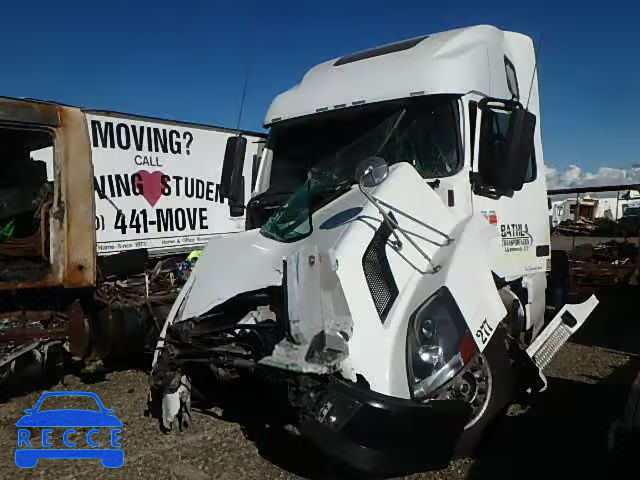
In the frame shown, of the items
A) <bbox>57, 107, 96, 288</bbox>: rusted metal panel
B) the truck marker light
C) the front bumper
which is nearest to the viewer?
the front bumper

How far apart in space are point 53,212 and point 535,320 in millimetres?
4481

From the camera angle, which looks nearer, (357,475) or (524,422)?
(357,475)

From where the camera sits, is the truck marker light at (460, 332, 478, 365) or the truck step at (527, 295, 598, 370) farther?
the truck step at (527, 295, 598, 370)

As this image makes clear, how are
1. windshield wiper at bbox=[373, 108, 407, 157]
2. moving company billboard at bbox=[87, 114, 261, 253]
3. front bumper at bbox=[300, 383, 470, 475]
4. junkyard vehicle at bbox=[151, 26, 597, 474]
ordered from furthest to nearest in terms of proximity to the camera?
moving company billboard at bbox=[87, 114, 261, 253]
windshield wiper at bbox=[373, 108, 407, 157]
junkyard vehicle at bbox=[151, 26, 597, 474]
front bumper at bbox=[300, 383, 470, 475]

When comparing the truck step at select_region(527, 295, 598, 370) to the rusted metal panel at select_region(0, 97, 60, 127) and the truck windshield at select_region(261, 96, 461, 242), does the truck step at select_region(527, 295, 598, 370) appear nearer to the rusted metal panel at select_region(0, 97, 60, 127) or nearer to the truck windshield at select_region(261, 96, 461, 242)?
the truck windshield at select_region(261, 96, 461, 242)

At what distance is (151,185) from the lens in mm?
9188

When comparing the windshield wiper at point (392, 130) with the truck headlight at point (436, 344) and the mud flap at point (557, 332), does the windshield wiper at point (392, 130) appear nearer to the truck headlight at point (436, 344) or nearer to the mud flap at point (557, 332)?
the truck headlight at point (436, 344)

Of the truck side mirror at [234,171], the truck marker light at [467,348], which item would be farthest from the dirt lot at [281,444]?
the truck side mirror at [234,171]

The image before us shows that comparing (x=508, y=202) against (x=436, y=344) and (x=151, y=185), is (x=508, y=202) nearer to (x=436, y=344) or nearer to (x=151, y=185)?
(x=436, y=344)

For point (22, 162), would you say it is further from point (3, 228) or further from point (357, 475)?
point (357, 475)

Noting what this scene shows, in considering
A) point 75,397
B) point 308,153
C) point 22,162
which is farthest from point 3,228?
point 308,153

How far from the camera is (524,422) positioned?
4.92m

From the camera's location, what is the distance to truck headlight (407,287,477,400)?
343cm

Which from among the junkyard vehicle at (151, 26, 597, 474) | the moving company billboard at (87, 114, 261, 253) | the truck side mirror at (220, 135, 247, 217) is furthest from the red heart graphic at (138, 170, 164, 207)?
the junkyard vehicle at (151, 26, 597, 474)
